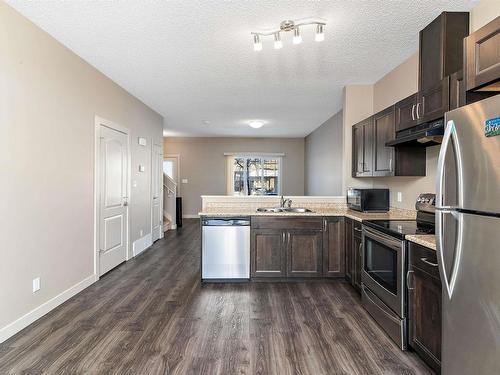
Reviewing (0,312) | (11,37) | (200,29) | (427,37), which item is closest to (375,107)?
(427,37)

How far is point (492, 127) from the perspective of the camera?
1333mm

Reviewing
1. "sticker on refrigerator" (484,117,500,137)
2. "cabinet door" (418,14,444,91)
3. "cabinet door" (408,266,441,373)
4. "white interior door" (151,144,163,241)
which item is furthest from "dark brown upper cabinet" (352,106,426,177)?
"white interior door" (151,144,163,241)

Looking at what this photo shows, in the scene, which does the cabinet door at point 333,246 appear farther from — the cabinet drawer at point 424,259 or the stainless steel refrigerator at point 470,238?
the stainless steel refrigerator at point 470,238

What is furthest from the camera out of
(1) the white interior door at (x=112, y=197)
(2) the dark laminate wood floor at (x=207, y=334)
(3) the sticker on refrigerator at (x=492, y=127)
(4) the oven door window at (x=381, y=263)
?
(1) the white interior door at (x=112, y=197)

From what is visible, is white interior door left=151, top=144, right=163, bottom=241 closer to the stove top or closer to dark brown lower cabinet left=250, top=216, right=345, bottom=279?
dark brown lower cabinet left=250, top=216, right=345, bottom=279

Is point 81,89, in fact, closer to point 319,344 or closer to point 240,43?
point 240,43

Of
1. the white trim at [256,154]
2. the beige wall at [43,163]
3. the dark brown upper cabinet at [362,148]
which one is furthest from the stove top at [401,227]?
the white trim at [256,154]

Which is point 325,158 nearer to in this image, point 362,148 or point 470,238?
point 362,148

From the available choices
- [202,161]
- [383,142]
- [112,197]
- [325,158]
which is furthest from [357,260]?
[202,161]

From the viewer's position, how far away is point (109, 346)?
2.29 meters

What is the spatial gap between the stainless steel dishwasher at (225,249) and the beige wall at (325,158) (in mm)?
2465

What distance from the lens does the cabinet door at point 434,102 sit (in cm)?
228

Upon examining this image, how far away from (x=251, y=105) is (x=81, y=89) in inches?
114

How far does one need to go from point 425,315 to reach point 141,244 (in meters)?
4.51
